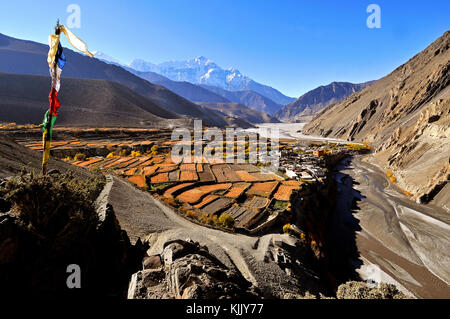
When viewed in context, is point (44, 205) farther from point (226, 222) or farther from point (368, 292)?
point (226, 222)

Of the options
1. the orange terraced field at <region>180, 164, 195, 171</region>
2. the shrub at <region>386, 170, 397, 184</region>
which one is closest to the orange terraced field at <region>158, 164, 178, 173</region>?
the orange terraced field at <region>180, 164, 195, 171</region>

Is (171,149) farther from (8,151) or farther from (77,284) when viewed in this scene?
(77,284)

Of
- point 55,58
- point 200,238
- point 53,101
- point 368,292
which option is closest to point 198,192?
point 200,238

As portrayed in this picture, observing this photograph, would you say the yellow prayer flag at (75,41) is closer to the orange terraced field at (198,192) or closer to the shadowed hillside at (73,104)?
the orange terraced field at (198,192)

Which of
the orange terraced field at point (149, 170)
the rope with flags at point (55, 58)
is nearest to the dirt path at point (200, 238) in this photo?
the rope with flags at point (55, 58)

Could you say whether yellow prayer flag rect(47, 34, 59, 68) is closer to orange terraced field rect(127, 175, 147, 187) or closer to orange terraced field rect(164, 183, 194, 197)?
orange terraced field rect(164, 183, 194, 197)
